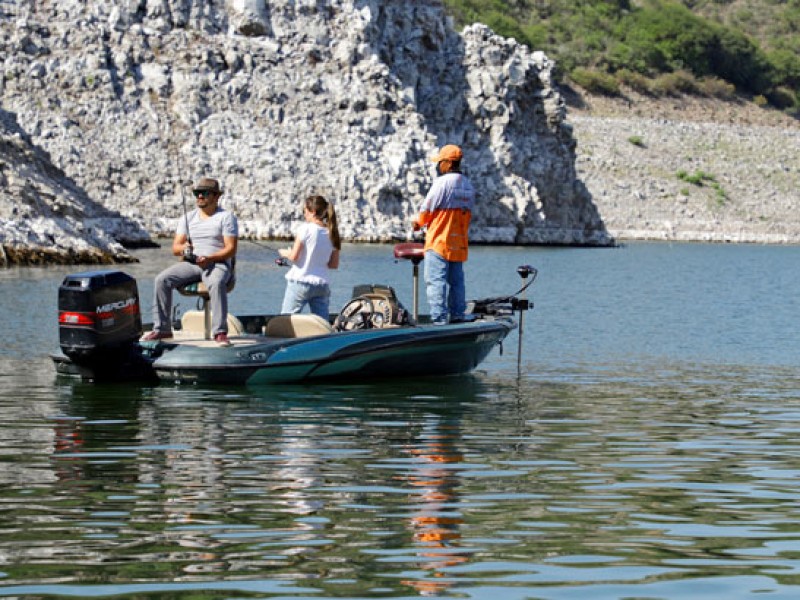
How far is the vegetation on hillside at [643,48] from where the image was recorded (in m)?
142

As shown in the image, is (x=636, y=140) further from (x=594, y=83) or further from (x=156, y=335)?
(x=156, y=335)

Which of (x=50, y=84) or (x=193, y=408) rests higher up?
(x=50, y=84)

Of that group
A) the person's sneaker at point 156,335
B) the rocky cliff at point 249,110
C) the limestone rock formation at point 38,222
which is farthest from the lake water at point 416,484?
the rocky cliff at point 249,110

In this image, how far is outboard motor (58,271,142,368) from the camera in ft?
48.7

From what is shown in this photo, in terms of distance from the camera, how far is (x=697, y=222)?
10994 cm

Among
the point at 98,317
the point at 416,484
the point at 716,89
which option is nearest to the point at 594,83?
the point at 716,89

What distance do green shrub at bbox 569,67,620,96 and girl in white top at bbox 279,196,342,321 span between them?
122794 mm

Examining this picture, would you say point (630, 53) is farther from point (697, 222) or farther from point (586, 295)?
point (586, 295)

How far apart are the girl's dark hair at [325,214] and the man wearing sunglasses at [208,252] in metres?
1.05

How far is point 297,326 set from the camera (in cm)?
1639

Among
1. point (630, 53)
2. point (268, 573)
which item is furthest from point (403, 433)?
point (630, 53)

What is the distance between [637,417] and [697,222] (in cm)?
9733

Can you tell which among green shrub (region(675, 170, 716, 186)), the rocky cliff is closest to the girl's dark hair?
the rocky cliff

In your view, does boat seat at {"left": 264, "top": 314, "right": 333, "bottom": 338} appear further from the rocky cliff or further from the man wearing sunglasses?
the rocky cliff
